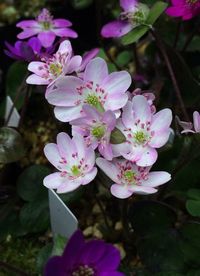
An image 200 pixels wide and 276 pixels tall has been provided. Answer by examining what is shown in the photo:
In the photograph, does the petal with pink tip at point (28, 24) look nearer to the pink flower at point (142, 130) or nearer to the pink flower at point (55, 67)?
the pink flower at point (55, 67)

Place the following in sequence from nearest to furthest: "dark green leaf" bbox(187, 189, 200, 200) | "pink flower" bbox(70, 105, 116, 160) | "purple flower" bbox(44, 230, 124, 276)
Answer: "purple flower" bbox(44, 230, 124, 276)
"pink flower" bbox(70, 105, 116, 160)
"dark green leaf" bbox(187, 189, 200, 200)

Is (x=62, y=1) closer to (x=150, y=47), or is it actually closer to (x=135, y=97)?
(x=150, y=47)

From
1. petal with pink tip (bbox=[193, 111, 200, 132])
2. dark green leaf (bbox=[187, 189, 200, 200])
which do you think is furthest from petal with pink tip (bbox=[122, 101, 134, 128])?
dark green leaf (bbox=[187, 189, 200, 200])

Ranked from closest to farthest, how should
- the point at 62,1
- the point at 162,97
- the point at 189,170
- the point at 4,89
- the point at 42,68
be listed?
the point at 42,68, the point at 189,170, the point at 162,97, the point at 4,89, the point at 62,1

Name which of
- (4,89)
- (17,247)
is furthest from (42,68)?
(4,89)

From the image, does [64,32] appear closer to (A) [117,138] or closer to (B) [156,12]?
(B) [156,12]

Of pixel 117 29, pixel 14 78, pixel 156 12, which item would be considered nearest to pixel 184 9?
pixel 156 12

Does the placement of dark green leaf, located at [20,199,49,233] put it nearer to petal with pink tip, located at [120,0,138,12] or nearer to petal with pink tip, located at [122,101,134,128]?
petal with pink tip, located at [122,101,134,128]
